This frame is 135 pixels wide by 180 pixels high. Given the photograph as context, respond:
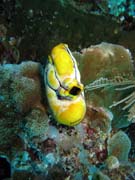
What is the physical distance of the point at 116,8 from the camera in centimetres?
349

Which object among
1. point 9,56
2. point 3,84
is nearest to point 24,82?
point 3,84

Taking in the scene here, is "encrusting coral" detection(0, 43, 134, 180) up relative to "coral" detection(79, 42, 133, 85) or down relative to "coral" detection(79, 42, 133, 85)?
down

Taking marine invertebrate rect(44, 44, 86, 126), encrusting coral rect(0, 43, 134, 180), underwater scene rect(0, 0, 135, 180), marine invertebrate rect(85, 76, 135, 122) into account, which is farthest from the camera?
marine invertebrate rect(85, 76, 135, 122)

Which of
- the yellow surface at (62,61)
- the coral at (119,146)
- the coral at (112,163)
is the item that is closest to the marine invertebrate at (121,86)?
the coral at (119,146)

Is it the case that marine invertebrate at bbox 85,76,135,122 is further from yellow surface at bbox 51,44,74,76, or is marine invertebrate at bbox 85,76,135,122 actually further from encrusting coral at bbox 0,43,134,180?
yellow surface at bbox 51,44,74,76

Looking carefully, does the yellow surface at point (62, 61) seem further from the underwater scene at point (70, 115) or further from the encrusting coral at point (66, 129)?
the encrusting coral at point (66, 129)

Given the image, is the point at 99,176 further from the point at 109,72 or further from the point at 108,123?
the point at 109,72

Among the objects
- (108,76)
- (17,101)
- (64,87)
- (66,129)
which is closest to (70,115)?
(64,87)

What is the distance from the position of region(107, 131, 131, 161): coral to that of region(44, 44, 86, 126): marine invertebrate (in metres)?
0.58

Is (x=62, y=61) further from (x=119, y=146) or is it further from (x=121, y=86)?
(x=119, y=146)

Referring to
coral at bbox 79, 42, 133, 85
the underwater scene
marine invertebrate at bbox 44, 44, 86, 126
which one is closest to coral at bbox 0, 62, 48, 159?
the underwater scene

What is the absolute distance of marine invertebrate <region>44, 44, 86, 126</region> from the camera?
2.29m

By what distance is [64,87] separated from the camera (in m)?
2.29

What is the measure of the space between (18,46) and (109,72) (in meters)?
1.05
